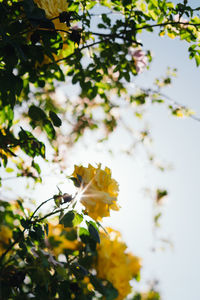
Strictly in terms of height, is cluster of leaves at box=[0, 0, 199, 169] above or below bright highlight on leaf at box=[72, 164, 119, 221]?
above

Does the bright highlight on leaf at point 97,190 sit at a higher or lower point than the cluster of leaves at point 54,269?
higher

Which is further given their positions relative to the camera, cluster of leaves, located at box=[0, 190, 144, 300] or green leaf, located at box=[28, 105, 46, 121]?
green leaf, located at box=[28, 105, 46, 121]

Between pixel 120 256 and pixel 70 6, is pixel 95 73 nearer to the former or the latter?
pixel 70 6

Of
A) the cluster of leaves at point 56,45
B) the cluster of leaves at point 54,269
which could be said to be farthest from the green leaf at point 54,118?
the cluster of leaves at point 54,269

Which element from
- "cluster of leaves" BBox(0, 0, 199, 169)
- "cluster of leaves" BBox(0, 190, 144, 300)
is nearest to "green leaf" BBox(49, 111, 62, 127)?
"cluster of leaves" BBox(0, 0, 199, 169)

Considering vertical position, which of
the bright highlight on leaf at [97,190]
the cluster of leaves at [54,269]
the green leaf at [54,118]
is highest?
the green leaf at [54,118]

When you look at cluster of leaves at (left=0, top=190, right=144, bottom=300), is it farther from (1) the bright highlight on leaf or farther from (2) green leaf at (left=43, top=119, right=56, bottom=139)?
(2) green leaf at (left=43, top=119, right=56, bottom=139)

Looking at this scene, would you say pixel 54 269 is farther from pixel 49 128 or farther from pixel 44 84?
pixel 44 84

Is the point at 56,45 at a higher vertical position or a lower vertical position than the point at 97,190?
higher

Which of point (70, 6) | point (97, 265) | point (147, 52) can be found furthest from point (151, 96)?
point (97, 265)

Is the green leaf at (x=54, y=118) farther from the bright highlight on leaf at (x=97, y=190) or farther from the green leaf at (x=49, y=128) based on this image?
the bright highlight on leaf at (x=97, y=190)

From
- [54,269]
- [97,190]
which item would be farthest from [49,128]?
[54,269]

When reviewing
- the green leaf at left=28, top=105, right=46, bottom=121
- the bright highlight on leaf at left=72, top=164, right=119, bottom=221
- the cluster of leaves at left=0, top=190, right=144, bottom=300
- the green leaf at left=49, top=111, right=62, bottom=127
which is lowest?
the cluster of leaves at left=0, top=190, right=144, bottom=300

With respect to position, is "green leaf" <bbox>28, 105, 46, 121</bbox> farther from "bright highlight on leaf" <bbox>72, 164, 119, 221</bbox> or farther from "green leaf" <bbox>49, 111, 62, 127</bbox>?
"bright highlight on leaf" <bbox>72, 164, 119, 221</bbox>
